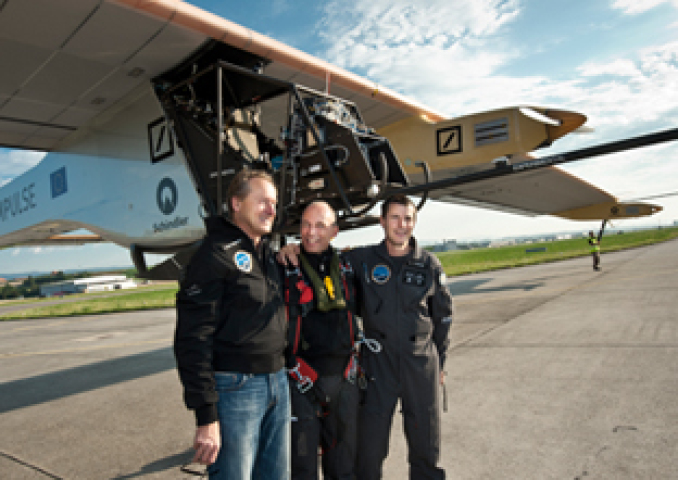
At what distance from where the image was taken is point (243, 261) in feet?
5.98

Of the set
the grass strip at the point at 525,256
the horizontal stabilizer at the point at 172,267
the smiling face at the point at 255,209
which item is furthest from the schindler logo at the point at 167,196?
the grass strip at the point at 525,256

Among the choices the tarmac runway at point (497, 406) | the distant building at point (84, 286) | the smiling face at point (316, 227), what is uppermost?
the smiling face at point (316, 227)

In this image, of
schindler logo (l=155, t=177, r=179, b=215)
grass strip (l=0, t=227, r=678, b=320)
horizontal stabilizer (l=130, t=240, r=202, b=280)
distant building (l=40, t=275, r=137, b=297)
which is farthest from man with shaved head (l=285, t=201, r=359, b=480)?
distant building (l=40, t=275, r=137, b=297)

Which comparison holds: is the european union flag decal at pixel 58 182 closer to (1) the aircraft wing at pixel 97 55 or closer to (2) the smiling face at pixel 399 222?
(1) the aircraft wing at pixel 97 55

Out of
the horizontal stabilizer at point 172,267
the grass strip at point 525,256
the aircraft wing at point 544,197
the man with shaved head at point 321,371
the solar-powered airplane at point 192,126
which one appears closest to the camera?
the man with shaved head at point 321,371

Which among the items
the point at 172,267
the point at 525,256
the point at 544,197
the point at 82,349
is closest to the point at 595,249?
the point at 544,197

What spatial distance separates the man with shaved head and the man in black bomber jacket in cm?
25

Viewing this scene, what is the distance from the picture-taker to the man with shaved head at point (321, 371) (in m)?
2.20

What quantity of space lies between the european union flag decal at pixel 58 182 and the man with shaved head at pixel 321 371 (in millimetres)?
6763

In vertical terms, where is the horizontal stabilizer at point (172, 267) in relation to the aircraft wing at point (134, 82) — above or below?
below

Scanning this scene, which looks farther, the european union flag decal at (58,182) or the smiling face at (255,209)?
the european union flag decal at (58,182)

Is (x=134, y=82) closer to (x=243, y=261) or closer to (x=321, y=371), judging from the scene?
(x=243, y=261)

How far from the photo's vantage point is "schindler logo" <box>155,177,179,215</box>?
5328 millimetres

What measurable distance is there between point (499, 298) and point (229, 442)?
33.0ft
